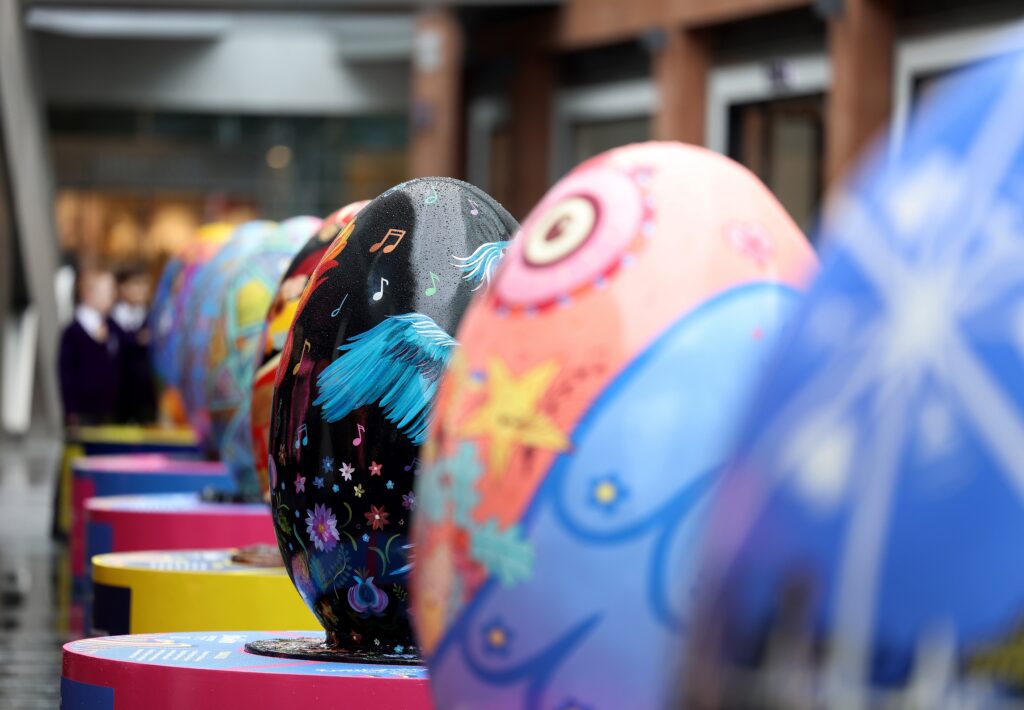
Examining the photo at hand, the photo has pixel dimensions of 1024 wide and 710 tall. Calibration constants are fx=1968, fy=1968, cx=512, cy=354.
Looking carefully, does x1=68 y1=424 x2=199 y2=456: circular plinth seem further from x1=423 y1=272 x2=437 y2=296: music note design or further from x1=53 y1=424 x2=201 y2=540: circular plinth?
x1=423 y1=272 x2=437 y2=296: music note design

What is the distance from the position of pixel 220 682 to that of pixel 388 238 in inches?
38.6

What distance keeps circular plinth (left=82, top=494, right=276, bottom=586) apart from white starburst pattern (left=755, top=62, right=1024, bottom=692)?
4.83 metres

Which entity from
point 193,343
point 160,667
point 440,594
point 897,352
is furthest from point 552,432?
point 193,343

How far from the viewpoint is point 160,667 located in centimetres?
376

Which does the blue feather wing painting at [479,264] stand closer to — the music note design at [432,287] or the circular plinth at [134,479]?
the music note design at [432,287]

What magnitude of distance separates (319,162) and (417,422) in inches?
1059

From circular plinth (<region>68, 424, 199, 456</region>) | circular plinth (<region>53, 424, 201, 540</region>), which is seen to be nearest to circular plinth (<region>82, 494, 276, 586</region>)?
circular plinth (<region>53, 424, 201, 540</region>)

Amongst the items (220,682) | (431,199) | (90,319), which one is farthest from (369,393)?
(90,319)

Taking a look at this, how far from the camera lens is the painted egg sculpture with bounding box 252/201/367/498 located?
528 cm

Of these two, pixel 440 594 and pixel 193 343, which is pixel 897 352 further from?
pixel 193 343

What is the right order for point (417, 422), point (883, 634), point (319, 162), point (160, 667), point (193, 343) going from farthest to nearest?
point (319, 162), point (193, 343), point (417, 422), point (160, 667), point (883, 634)

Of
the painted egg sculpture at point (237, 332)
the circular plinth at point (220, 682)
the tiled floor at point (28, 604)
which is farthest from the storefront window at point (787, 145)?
the circular plinth at point (220, 682)

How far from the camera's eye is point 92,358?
48.4ft

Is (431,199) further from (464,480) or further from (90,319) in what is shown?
(90,319)
